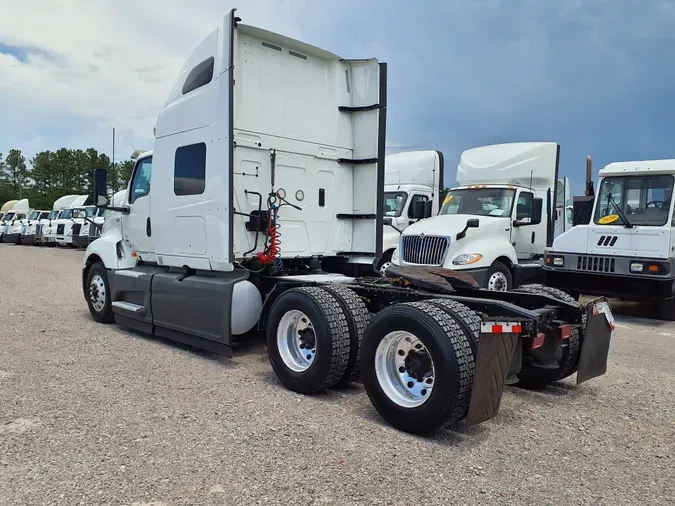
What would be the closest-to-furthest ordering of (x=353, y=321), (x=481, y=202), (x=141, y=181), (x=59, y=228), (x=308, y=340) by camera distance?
1. (x=353, y=321)
2. (x=308, y=340)
3. (x=141, y=181)
4. (x=481, y=202)
5. (x=59, y=228)

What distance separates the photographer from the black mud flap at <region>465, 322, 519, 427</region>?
3830 mm

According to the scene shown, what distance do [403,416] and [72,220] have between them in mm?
25810

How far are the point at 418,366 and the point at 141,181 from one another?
541cm

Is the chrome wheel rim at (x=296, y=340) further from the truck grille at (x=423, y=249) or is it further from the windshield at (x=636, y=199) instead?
the windshield at (x=636, y=199)

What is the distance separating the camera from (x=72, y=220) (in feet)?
86.3

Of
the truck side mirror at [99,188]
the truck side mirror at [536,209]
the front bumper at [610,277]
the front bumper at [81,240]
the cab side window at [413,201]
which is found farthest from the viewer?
the front bumper at [81,240]

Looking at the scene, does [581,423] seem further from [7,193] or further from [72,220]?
[7,193]

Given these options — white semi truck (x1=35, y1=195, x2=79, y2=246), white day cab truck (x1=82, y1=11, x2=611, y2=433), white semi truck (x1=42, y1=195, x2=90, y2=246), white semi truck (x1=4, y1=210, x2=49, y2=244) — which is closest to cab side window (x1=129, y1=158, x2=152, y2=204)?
white day cab truck (x1=82, y1=11, x2=611, y2=433)

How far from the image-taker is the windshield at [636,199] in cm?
967

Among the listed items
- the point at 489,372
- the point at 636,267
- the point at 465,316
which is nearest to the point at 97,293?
the point at 465,316

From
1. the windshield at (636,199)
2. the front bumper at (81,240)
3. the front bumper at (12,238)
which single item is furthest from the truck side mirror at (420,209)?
the front bumper at (12,238)

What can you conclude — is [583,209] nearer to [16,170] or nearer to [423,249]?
[423,249]

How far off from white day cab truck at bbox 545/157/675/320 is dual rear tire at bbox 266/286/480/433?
6.36 metres

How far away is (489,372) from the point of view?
390cm
